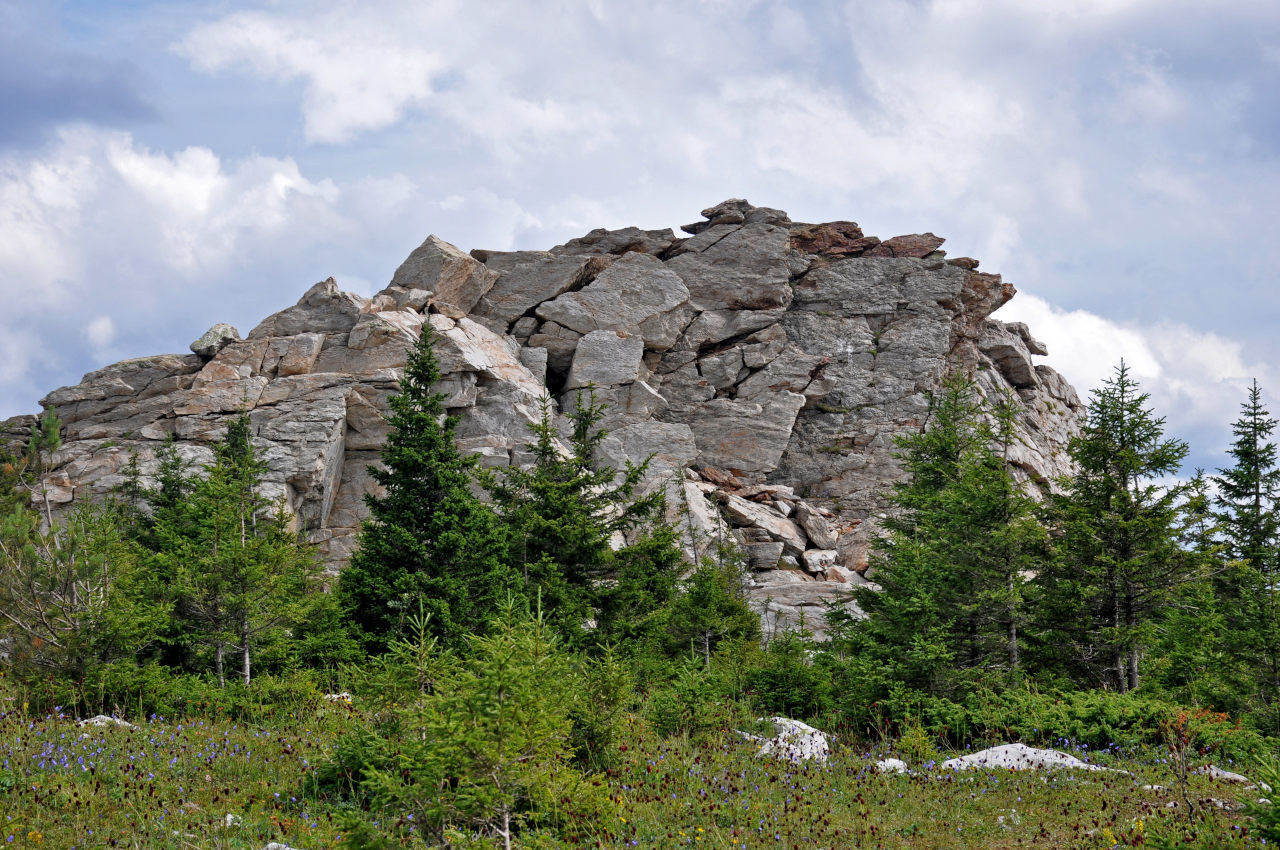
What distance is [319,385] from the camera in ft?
141

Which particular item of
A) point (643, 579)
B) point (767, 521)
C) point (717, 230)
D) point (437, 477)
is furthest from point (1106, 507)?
point (717, 230)

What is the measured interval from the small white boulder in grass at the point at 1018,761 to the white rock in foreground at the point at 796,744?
5.15 feet

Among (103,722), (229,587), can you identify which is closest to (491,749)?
(103,722)

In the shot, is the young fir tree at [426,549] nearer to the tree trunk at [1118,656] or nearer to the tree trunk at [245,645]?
the tree trunk at [245,645]

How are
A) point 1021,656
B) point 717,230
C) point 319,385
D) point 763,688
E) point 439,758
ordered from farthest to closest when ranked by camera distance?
point 717,230 → point 319,385 → point 1021,656 → point 763,688 → point 439,758

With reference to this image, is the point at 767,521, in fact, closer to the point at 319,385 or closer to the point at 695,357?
the point at 695,357

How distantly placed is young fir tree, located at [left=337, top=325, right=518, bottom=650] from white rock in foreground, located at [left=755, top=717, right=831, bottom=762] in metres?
7.12

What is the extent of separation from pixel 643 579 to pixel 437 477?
214 inches

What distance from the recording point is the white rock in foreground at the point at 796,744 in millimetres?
10302

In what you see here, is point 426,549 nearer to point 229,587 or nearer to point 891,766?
point 229,587

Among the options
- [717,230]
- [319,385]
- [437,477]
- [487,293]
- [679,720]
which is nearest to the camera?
[679,720]

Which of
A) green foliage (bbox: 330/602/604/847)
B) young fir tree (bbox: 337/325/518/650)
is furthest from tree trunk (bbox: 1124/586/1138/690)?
green foliage (bbox: 330/602/604/847)

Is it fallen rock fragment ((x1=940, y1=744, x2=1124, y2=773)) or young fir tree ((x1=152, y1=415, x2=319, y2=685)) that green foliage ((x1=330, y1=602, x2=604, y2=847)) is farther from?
young fir tree ((x1=152, y1=415, x2=319, y2=685))

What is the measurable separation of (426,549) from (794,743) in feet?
33.0
